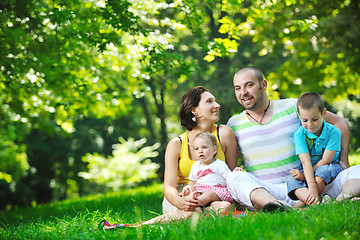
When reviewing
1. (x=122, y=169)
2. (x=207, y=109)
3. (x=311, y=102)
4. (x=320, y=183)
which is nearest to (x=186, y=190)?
(x=207, y=109)

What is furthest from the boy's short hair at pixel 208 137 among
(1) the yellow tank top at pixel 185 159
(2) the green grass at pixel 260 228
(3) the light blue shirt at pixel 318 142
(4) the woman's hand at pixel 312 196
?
(4) the woman's hand at pixel 312 196

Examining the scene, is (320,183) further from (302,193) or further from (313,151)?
(313,151)

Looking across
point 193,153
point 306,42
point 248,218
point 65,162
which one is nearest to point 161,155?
point 65,162

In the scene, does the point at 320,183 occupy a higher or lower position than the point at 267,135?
lower

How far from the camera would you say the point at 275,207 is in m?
3.47

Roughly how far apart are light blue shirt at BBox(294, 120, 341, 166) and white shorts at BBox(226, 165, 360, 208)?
32cm

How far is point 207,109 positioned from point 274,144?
91 cm

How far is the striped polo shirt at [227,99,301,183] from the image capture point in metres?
4.31

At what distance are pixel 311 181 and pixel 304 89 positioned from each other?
1092 cm

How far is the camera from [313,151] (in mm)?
4137

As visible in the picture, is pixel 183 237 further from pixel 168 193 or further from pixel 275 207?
pixel 168 193

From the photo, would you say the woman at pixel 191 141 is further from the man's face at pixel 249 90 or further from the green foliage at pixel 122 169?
the green foliage at pixel 122 169

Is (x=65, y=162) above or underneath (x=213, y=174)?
underneath

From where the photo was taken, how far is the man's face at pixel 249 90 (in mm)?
4430
